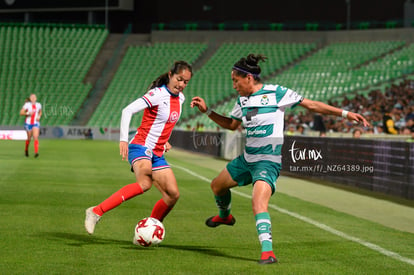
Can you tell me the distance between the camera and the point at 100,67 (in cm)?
6084

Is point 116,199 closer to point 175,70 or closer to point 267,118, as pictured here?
point 175,70

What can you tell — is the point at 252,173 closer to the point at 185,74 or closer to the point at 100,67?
the point at 185,74

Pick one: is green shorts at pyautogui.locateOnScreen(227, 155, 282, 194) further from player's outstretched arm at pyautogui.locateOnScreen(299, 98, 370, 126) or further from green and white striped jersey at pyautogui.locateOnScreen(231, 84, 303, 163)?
player's outstretched arm at pyautogui.locateOnScreen(299, 98, 370, 126)

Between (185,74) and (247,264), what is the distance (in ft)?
7.73

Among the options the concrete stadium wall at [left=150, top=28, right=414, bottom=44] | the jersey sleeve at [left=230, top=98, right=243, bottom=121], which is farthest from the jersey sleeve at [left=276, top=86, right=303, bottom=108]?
the concrete stadium wall at [left=150, top=28, right=414, bottom=44]

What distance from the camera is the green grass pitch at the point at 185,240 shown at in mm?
7672

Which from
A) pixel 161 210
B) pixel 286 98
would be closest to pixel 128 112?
pixel 161 210

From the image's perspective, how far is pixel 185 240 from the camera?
9.61 meters

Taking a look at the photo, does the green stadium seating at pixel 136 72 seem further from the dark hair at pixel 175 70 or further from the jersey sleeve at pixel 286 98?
the jersey sleeve at pixel 286 98

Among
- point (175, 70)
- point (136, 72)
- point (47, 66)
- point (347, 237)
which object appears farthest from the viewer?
point (47, 66)

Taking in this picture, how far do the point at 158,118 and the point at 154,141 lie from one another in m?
0.28

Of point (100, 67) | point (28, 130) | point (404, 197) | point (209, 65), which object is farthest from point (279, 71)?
point (404, 197)

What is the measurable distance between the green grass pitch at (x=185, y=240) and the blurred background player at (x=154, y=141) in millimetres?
532

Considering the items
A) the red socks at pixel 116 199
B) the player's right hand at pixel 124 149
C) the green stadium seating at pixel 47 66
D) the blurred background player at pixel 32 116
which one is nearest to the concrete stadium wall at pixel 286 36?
the green stadium seating at pixel 47 66
